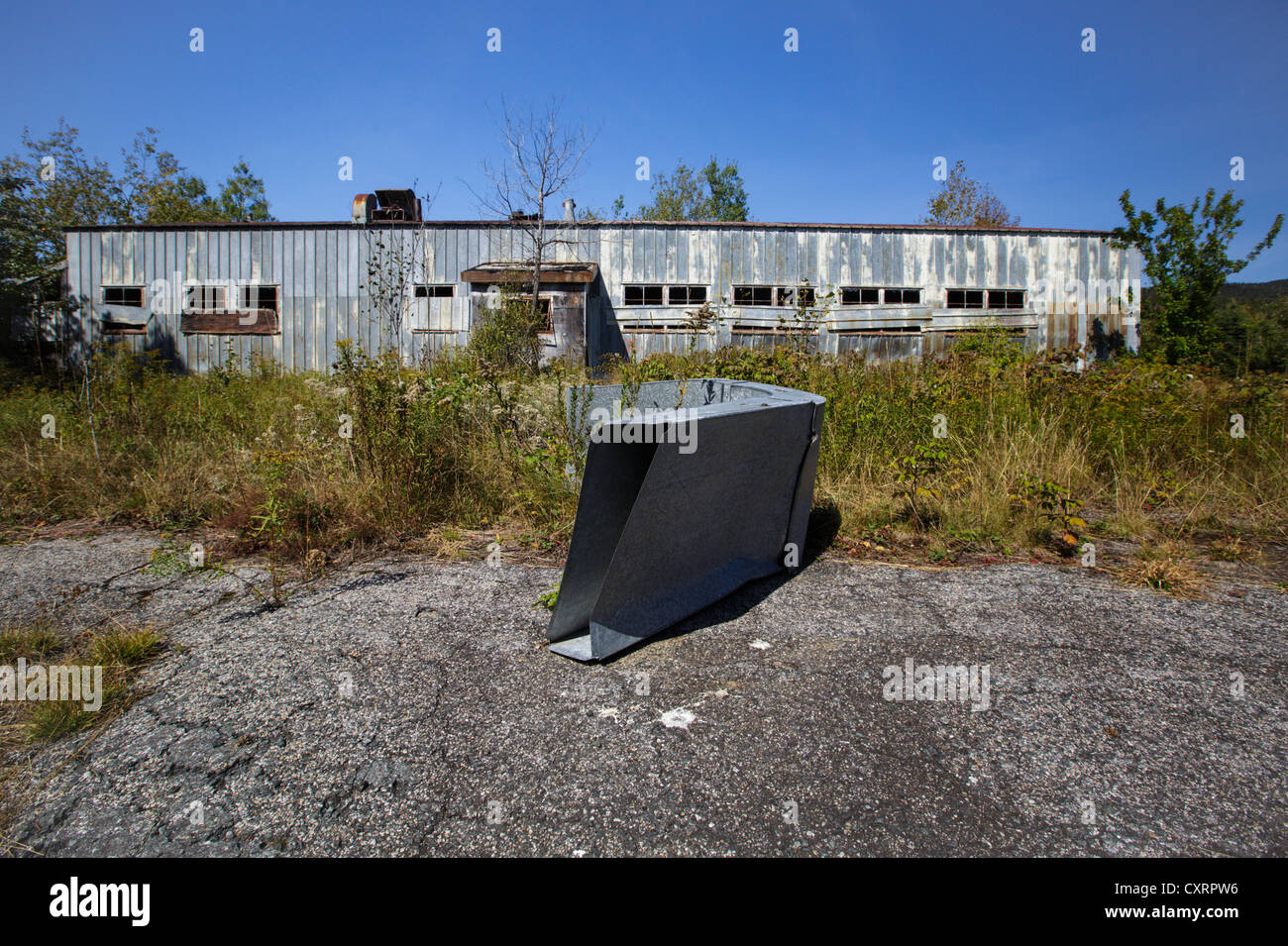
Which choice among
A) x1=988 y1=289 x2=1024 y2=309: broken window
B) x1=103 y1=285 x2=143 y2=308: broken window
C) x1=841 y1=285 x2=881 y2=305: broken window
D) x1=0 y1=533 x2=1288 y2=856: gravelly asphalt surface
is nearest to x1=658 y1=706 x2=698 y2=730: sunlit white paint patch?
x1=0 y1=533 x2=1288 y2=856: gravelly asphalt surface

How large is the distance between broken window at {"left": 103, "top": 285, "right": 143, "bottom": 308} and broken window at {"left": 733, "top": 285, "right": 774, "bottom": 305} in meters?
14.6

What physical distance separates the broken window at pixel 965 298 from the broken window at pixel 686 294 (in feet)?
20.4

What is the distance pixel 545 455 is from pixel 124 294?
17.2 metres

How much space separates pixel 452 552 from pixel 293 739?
206cm

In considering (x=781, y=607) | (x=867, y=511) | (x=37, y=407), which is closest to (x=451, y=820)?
(x=781, y=607)

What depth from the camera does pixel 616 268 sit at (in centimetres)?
1590

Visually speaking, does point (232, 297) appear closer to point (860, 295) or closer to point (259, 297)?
point (259, 297)

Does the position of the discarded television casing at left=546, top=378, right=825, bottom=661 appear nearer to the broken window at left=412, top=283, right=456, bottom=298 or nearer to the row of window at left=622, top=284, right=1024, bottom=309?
the row of window at left=622, top=284, right=1024, bottom=309

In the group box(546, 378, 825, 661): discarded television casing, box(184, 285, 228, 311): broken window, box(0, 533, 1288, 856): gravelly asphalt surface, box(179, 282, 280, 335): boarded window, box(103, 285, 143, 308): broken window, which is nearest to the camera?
box(0, 533, 1288, 856): gravelly asphalt surface

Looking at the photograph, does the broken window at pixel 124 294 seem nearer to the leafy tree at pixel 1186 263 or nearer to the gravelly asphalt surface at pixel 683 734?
the gravelly asphalt surface at pixel 683 734

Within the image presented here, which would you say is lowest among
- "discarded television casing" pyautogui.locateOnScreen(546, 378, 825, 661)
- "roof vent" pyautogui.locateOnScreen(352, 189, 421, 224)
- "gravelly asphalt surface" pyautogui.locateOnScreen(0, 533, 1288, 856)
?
"gravelly asphalt surface" pyautogui.locateOnScreen(0, 533, 1288, 856)

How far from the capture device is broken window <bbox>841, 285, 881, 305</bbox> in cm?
1623

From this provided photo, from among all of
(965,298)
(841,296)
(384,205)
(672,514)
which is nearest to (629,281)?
(841,296)

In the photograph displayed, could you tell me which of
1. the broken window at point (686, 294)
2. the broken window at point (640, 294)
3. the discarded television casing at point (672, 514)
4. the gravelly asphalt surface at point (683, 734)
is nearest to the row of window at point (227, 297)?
the broken window at point (640, 294)
